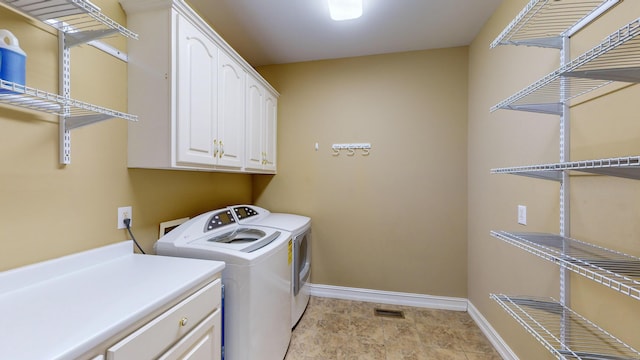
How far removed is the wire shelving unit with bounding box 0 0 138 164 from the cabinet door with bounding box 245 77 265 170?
0.99 m

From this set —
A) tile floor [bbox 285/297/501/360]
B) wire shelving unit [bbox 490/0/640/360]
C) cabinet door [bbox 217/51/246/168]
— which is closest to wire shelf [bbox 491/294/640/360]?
wire shelving unit [bbox 490/0/640/360]

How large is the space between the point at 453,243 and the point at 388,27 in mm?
2075

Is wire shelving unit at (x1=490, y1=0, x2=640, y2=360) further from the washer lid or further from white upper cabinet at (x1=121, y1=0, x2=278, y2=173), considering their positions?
white upper cabinet at (x1=121, y1=0, x2=278, y2=173)

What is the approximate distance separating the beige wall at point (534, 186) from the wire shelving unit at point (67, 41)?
1996mm

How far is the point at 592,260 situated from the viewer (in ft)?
2.98

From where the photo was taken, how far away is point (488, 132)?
2045mm

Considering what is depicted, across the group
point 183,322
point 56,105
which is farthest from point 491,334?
point 56,105

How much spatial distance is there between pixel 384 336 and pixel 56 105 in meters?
2.47

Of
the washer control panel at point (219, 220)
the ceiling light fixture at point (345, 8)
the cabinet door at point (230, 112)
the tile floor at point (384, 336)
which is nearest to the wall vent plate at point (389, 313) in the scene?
the tile floor at point (384, 336)

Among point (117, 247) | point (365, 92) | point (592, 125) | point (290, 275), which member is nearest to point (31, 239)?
point (117, 247)

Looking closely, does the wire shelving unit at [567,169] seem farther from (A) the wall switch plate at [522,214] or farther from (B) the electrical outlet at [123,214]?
(B) the electrical outlet at [123,214]

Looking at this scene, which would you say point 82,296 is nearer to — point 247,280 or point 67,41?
point 247,280

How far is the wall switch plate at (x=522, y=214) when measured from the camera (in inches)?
62.2

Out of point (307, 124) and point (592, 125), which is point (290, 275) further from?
point (592, 125)
